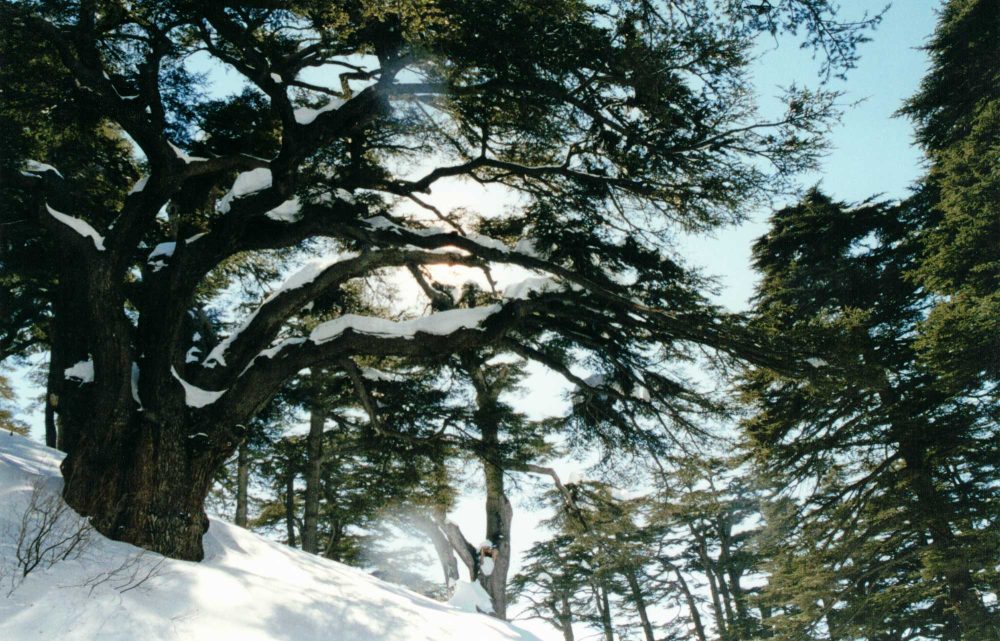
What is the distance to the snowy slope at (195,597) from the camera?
10.0 ft

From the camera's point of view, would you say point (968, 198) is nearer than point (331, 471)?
Yes

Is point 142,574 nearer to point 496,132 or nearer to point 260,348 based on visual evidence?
point 260,348

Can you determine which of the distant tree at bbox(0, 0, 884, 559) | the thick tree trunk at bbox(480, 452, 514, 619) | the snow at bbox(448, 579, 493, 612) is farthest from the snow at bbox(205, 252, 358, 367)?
the thick tree trunk at bbox(480, 452, 514, 619)

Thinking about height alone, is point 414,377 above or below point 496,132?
below

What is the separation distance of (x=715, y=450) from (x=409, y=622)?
170 inches

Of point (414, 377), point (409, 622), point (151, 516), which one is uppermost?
point (414, 377)

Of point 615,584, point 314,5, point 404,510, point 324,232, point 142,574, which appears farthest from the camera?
point 615,584

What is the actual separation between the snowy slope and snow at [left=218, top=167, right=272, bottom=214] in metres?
3.19

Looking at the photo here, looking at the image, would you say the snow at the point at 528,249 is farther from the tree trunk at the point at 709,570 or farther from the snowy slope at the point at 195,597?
the tree trunk at the point at 709,570

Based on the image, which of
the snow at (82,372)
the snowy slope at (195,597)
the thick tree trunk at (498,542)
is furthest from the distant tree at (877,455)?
the snow at (82,372)

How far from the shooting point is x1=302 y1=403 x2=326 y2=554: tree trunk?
12047 millimetres

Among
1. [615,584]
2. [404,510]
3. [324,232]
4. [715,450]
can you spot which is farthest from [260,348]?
[615,584]

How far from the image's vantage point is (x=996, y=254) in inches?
308

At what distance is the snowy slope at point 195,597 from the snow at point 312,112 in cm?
428
